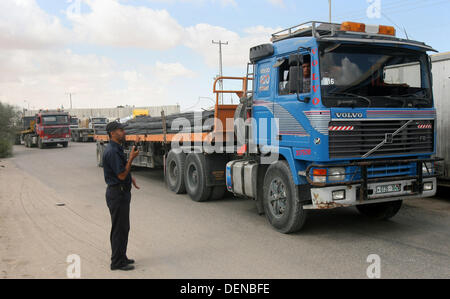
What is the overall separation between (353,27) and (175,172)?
6223 millimetres

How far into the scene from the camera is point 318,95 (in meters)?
5.96

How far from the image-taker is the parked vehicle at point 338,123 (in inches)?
235

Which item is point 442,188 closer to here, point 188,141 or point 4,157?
point 188,141

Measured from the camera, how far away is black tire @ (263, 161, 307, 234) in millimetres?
6418

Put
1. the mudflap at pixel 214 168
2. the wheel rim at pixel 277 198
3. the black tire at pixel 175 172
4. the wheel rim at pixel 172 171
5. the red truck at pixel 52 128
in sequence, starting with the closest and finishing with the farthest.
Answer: the wheel rim at pixel 277 198 < the mudflap at pixel 214 168 < the black tire at pixel 175 172 < the wheel rim at pixel 172 171 < the red truck at pixel 52 128

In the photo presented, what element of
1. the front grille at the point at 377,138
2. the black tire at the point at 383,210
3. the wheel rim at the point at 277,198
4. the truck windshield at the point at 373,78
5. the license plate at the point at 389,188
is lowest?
the black tire at the point at 383,210

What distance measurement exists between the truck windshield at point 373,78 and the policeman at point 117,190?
2.92 m

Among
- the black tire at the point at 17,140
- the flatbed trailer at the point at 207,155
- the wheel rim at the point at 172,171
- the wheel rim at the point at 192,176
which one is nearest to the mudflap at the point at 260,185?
the flatbed trailer at the point at 207,155

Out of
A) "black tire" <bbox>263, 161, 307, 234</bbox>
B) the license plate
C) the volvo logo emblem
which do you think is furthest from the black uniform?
the license plate

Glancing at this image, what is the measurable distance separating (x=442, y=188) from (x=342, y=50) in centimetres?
564

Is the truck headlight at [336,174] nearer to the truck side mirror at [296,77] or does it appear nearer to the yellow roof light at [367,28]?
the truck side mirror at [296,77]

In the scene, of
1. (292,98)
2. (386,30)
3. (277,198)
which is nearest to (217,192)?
(277,198)

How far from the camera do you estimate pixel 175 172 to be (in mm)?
11023

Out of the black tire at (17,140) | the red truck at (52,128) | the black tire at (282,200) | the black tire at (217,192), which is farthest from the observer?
the black tire at (17,140)
